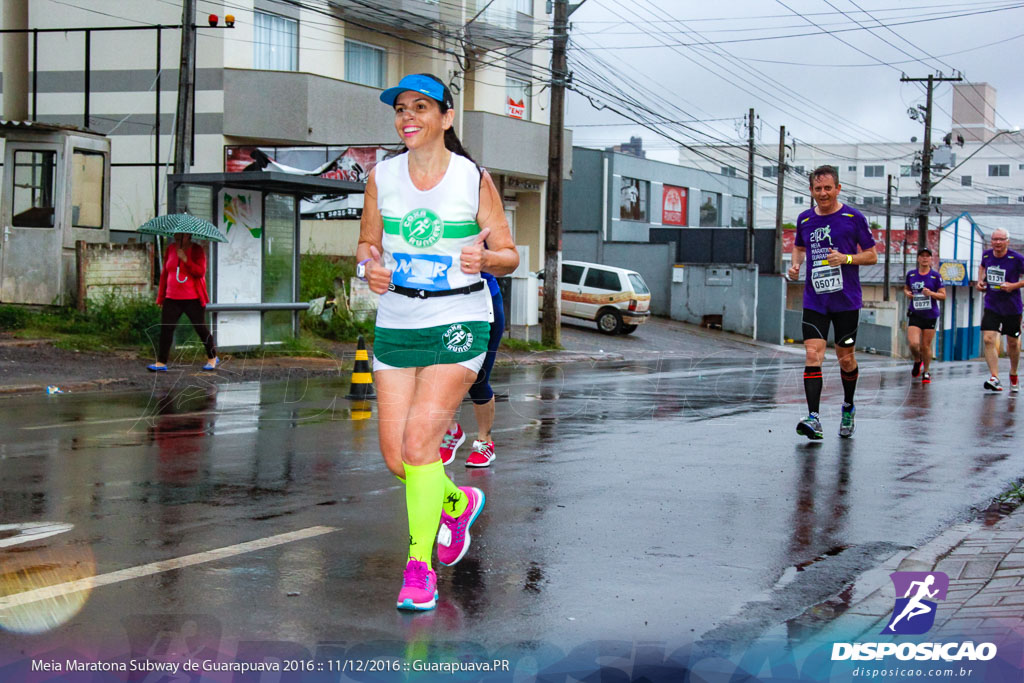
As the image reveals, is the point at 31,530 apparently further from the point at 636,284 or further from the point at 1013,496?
the point at 636,284

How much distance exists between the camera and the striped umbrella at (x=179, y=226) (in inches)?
607

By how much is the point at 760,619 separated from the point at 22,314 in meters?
16.3

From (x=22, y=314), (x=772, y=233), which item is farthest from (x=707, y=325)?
(x=22, y=314)

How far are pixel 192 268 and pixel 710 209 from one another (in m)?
50.0

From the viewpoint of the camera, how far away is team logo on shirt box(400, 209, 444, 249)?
482 cm

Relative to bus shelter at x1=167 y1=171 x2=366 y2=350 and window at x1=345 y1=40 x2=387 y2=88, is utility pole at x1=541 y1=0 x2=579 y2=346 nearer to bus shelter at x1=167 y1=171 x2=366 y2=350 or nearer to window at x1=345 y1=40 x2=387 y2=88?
window at x1=345 y1=40 x2=387 y2=88

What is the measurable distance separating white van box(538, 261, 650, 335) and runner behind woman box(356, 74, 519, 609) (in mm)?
28035

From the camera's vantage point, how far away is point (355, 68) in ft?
96.4

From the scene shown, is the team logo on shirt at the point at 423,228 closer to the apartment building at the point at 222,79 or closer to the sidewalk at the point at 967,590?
the sidewalk at the point at 967,590

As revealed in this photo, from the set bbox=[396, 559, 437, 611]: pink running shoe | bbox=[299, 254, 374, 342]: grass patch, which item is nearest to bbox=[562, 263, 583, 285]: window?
bbox=[299, 254, 374, 342]: grass patch

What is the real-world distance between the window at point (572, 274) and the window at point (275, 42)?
424 inches

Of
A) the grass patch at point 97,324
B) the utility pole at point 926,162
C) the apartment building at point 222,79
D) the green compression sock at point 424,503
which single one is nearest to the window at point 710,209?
the utility pole at point 926,162

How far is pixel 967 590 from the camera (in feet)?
15.4

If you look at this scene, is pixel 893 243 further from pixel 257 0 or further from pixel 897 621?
pixel 897 621
